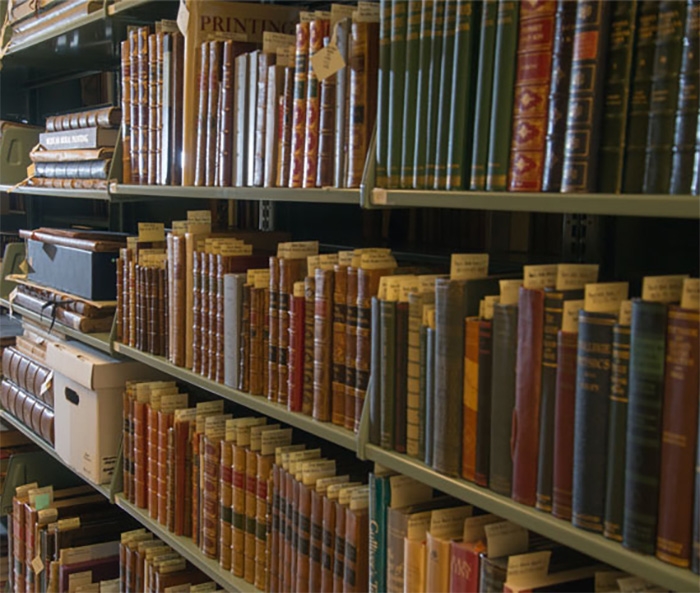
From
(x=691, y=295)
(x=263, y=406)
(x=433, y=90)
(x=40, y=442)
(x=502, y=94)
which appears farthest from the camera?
(x=40, y=442)

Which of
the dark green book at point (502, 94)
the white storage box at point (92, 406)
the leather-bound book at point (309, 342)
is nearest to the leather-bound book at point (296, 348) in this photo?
the leather-bound book at point (309, 342)

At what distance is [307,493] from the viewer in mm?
1580

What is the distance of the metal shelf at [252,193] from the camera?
145cm

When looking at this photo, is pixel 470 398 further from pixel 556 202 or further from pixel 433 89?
pixel 433 89

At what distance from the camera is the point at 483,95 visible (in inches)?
47.1

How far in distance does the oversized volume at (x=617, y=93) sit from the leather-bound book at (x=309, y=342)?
0.61 meters

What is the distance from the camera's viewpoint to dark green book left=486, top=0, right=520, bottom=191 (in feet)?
3.78

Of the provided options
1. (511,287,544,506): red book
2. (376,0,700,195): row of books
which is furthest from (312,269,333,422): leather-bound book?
(511,287,544,506): red book

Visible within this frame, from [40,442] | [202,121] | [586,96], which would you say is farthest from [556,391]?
[40,442]

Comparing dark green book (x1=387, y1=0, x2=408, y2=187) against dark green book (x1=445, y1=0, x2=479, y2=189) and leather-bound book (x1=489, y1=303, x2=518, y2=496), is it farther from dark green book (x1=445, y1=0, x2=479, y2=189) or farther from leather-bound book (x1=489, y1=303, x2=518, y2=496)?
leather-bound book (x1=489, y1=303, x2=518, y2=496)

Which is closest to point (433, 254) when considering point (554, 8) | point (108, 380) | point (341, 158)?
point (341, 158)

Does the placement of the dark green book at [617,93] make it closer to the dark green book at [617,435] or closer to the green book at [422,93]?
the dark green book at [617,435]

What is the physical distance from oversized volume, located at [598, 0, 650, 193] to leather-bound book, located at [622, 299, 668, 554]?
182 mm

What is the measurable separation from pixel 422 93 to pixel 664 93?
38 centimetres
